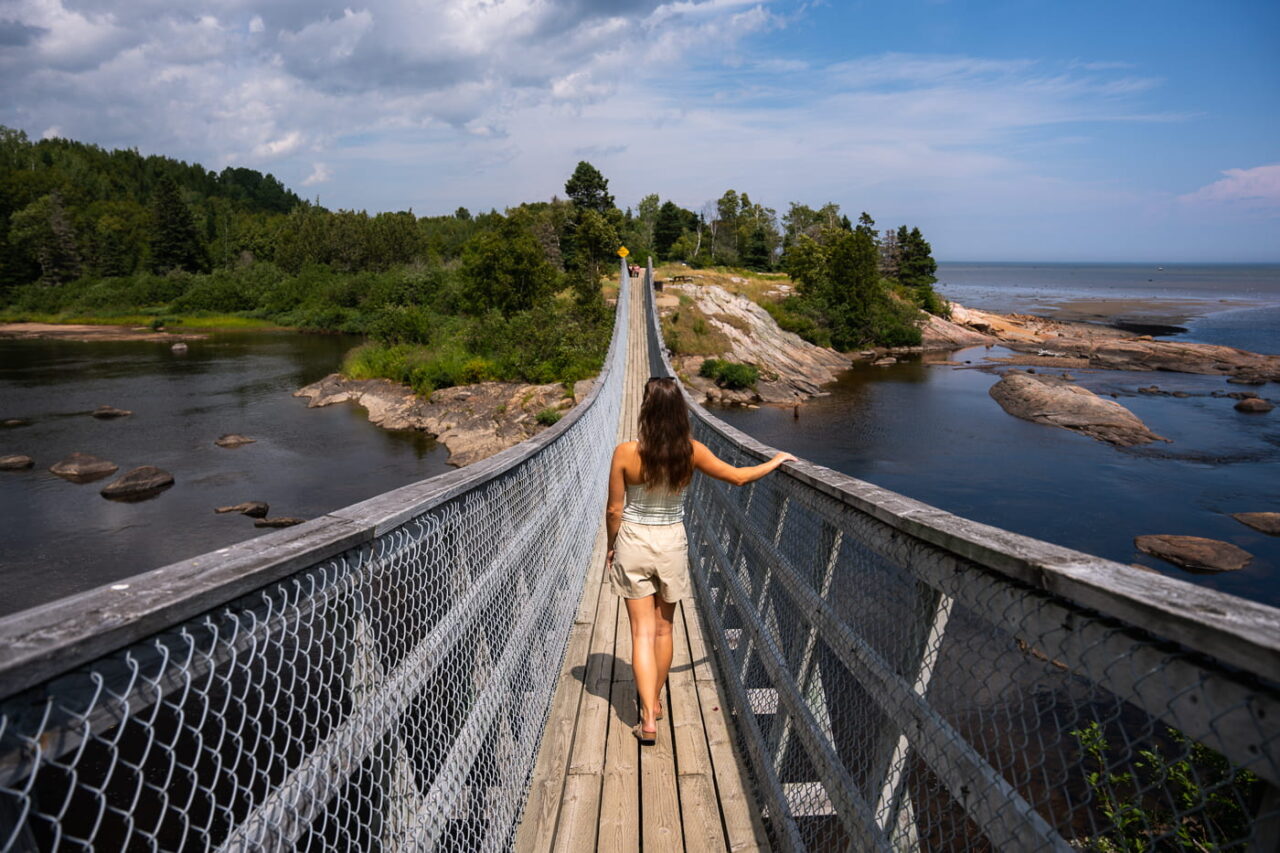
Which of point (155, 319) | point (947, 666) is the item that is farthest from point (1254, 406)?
point (155, 319)

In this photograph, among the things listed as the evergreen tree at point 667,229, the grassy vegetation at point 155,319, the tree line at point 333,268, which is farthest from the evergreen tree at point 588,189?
the grassy vegetation at point 155,319

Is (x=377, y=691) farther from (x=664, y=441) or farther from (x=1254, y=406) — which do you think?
(x=1254, y=406)

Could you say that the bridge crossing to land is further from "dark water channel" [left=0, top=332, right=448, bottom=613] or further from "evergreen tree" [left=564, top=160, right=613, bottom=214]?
"evergreen tree" [left=564, top=160, right=613, bottom=214]

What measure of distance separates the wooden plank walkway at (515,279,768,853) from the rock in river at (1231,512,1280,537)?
1583 centimetres

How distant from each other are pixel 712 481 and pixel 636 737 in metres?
1.97

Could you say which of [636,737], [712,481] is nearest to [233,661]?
[636,737]

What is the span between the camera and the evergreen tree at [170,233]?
6888 cm

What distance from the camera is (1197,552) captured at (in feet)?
43.3

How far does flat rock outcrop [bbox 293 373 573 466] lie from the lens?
21344 mm

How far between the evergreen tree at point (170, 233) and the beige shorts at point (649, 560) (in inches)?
Result: 3100

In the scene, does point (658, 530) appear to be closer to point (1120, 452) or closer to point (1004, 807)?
point (1004, 807)

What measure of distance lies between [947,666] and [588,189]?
55.6 meters

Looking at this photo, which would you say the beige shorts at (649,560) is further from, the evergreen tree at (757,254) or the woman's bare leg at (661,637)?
the evergreen tree at (757,254)

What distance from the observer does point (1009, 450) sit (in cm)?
2139
